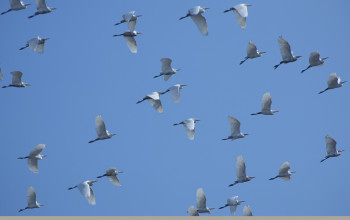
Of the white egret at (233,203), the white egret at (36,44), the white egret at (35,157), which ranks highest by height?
the white egret at (36,44)

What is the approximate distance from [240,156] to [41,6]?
29.7ft

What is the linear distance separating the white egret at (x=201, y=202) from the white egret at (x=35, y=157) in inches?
226

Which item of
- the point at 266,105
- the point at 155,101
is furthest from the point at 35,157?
the point at 266,105

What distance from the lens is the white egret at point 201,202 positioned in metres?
26.9

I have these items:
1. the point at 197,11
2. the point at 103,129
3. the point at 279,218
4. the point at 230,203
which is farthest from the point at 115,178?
the point at 279,218

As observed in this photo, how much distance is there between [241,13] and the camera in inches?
1050

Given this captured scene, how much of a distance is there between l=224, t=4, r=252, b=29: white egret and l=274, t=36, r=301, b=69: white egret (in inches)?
54.1

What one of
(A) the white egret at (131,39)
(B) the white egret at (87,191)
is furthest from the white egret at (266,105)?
(B) the white egret at (87,191)

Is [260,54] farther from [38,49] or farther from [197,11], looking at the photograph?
[38,49]

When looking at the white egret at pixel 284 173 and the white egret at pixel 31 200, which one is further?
the white egret at pixel 284 173

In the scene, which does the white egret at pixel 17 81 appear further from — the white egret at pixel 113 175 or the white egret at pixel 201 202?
the white egret at pixel 201 202

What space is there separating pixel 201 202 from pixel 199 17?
645 centimetres

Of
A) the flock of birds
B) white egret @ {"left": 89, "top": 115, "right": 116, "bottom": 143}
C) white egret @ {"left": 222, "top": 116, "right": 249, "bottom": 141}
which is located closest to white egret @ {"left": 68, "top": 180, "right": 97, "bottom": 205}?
the flock of birds

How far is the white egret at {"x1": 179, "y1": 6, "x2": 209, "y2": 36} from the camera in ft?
88.7
